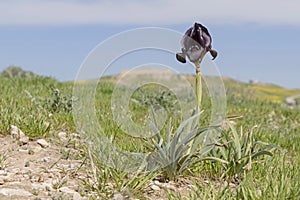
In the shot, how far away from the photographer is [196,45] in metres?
3.92

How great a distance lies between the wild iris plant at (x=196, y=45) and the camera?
390 cm

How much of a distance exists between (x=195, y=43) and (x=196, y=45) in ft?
0.06

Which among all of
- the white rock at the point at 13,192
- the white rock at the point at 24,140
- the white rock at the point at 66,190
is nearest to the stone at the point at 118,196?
the white rock at the point at 66,190

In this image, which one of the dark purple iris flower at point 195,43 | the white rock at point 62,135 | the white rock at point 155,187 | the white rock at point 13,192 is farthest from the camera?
the white rock at point 62,135

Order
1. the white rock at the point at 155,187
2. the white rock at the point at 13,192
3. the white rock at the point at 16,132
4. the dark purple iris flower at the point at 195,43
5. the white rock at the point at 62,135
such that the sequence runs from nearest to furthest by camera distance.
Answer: the white rock at the point at 13,192
the dark purple iris flower at the point at 195,43
the white rock at the point at 155,187
the white rock at the point at 16,132
the white rock at the point at 62,135

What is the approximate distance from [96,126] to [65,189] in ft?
5.70

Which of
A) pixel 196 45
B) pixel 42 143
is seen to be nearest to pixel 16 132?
pixel 42 143

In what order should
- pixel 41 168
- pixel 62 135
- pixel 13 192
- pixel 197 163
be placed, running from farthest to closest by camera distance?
pixel 62 135, pixel 197 163, pixel 41 168, pixel 13 192

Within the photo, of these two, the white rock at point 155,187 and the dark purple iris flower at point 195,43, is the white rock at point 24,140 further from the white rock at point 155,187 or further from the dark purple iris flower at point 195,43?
the dark purple iris flower at point 195,43

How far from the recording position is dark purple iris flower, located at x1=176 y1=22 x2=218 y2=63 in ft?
12.8

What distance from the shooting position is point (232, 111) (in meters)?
9.75

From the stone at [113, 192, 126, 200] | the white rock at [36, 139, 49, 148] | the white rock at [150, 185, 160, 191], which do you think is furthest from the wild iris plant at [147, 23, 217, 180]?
the white rock at [36, 139, 49, 148]

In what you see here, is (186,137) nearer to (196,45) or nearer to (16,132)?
(196,45)

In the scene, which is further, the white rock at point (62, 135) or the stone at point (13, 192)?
the white rock at point (62, 135)
